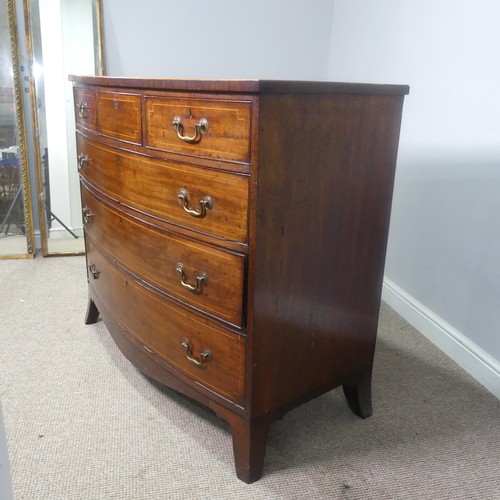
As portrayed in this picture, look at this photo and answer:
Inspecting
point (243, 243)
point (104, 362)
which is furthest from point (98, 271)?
point (243, 243)

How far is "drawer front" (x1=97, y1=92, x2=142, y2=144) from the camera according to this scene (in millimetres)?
1398

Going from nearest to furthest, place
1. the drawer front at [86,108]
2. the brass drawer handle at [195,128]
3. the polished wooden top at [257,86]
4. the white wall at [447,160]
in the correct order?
the polished wooden top at [257,86] → the brass drawer handle at [195,128] → the drawer front at [86,108] → the white wall at [447,160]

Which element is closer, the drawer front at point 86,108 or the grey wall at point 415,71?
the drawer front at point 86,108

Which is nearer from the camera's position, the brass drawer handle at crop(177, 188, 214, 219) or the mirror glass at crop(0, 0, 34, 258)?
the brass drawer handle at crop(177, 188, 214, 219)

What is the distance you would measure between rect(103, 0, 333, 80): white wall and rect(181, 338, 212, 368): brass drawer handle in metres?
1.94

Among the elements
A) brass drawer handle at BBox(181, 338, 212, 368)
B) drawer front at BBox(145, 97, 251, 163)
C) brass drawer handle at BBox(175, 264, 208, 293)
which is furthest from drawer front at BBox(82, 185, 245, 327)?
drawer front at BBox(145, 97, 251, 163)

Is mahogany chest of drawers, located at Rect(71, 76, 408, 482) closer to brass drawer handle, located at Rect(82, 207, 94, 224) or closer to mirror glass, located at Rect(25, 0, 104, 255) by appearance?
brass drawer handle, located at Rect(82, 207, 94, 224)

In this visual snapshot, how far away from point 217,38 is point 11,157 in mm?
1347

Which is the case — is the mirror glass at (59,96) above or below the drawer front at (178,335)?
above

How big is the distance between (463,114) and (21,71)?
2.28 meters

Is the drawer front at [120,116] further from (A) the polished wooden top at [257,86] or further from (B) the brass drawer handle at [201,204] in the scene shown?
(B) the brass drawer handle at [201,204]

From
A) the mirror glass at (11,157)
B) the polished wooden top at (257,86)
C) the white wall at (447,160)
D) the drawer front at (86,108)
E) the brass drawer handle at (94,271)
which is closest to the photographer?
the polished wooden top at (257,86)

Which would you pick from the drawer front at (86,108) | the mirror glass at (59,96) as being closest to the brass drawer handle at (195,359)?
the drawer front at (86,108)

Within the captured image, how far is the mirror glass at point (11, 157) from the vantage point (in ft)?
9.13
